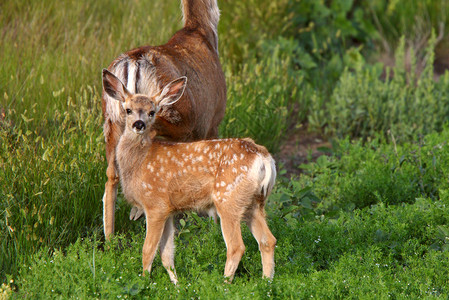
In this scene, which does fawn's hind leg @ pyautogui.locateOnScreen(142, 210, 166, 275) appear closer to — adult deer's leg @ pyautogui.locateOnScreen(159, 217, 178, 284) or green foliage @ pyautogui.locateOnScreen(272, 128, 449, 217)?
adult deer's leg @ pyautogui.locateOnScreen(159, 217, 178, 284)

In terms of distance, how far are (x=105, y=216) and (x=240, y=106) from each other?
2740 mm

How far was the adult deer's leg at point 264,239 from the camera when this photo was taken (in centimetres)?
466

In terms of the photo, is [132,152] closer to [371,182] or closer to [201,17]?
[201,17]

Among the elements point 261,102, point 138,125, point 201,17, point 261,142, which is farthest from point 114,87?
point 261,102

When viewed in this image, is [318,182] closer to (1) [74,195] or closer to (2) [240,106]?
(2) [240,106]

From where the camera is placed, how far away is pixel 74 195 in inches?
213

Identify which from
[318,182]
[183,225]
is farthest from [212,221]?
[318,182]

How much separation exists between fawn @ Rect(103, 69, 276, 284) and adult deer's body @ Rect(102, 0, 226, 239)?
18 centimetres

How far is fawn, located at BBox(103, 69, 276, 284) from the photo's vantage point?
452 centimetres

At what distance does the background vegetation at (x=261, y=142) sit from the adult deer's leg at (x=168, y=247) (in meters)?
0.10

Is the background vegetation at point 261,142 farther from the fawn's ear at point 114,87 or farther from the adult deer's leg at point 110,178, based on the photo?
the fawn's ear at point 114,87

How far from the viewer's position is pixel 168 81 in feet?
16.8

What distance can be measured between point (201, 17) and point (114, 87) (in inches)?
78.0

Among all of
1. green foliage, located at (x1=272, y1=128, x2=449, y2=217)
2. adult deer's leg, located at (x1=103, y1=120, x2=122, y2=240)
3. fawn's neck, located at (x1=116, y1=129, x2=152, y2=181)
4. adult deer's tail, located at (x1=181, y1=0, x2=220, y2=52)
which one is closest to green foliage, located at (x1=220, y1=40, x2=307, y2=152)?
green foliage, located at (x1=272, y1=128, x2=449, y2=217)
